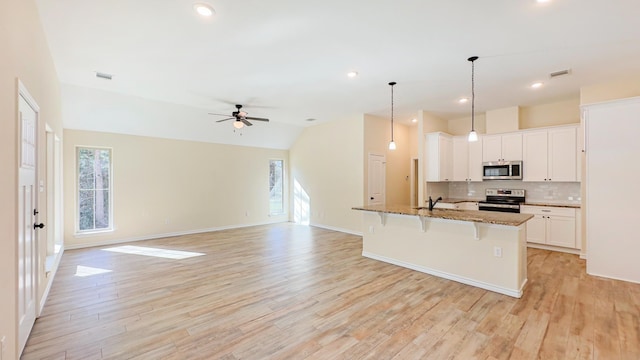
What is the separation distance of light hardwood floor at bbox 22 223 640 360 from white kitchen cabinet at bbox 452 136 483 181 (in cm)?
234

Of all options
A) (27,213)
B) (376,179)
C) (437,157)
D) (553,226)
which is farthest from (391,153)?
(27,213)

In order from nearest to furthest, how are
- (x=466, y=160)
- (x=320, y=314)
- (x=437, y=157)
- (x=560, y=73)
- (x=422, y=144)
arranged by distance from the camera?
(x=320, y=314)
(x=560, y=73)
(x=437, y=157)
(x=422, y=144)
(x=466, y=160)

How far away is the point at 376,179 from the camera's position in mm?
7039

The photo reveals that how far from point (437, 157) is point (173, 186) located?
6358 millimetres

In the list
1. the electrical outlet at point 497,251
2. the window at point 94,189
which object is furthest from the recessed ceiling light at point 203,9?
the window at point 94,189

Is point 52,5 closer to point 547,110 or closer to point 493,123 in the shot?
point 493,123

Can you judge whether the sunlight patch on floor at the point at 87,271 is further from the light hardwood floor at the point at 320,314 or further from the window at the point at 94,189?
the window at the point at 94,189

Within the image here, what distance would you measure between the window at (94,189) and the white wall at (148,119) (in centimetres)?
59

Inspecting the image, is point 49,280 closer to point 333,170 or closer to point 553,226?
point 333,170

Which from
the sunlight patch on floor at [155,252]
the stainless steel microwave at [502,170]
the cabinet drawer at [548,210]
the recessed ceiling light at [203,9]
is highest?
the recessed ceiling light at [203,9]

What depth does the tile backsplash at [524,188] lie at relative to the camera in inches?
217

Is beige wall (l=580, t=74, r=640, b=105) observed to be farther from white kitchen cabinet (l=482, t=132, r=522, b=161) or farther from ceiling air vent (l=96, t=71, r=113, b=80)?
ceiling air vent (l=96, t=71, r=113, b=80)

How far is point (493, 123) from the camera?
614cm

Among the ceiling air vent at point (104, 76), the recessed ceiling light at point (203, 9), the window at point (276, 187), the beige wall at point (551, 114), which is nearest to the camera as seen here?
the recessed ceiling light at point (203, 9)
